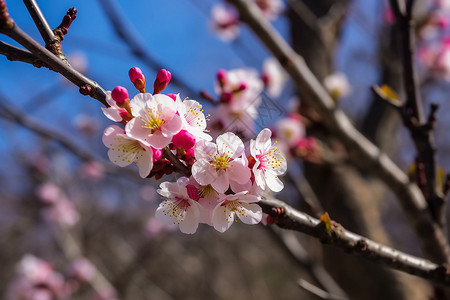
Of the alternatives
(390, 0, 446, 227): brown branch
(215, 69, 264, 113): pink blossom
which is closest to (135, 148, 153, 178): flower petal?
(215, 69, 264, 113): pink blossom

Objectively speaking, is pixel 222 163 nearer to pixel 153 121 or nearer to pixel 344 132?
pixel 153 121

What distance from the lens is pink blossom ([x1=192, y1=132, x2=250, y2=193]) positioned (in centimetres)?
80

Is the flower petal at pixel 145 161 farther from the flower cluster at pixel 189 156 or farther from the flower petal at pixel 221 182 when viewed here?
the flower petal at pixel 221 182

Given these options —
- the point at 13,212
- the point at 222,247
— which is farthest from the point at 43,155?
the point at 13,212

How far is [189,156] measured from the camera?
2.80 ft

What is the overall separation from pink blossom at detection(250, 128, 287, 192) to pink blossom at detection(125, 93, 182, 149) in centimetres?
20

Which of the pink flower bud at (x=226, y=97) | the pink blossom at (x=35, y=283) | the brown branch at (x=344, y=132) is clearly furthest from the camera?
the pink blossom at (x=35, y=283)

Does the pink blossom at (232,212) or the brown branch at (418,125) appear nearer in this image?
the pink blossom at (232,212)

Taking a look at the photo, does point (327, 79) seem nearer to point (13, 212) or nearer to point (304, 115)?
point (304, 115)

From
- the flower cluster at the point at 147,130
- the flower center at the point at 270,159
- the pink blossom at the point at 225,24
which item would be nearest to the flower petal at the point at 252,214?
the flower center at the point at 270,159

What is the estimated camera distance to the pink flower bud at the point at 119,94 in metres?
0.79

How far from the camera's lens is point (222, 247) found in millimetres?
7891

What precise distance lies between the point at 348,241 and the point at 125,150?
0.64m

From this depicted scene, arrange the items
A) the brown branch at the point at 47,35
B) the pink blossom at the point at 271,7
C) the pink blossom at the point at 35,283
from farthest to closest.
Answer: the pink blossom at the point at 35,283, the pink blossom at the point at 271,7, the brown branch at the point at 47,35
